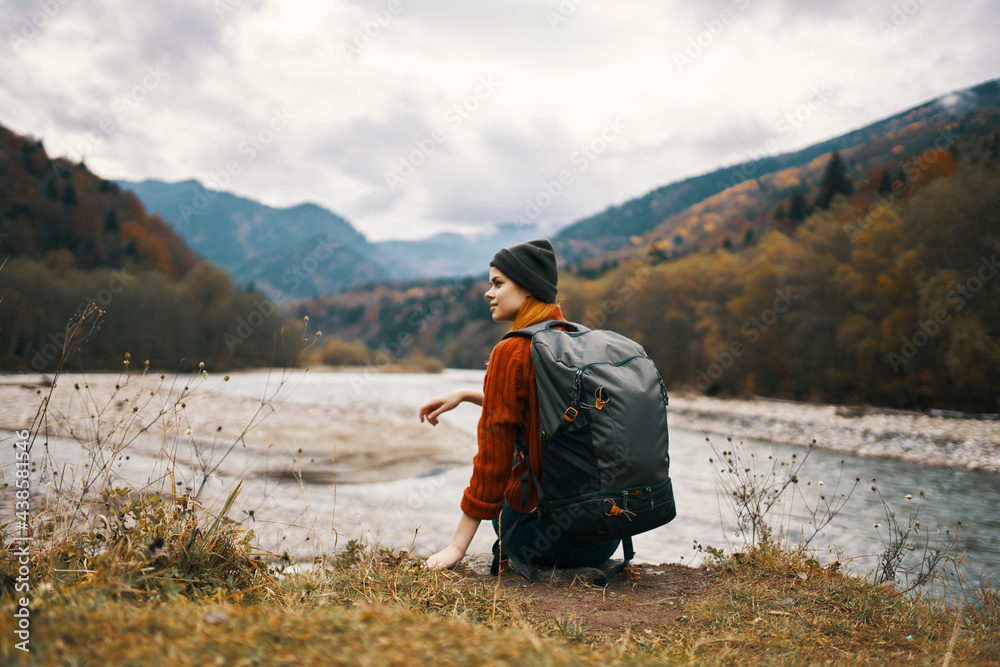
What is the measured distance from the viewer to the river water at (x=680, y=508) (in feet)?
18.1

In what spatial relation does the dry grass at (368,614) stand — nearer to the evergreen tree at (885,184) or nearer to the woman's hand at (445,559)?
the woman's hand at (445,559)

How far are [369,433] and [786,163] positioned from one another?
112 meters

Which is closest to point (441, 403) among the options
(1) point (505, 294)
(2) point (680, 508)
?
(1) point (505, 294)

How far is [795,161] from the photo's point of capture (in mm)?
101312

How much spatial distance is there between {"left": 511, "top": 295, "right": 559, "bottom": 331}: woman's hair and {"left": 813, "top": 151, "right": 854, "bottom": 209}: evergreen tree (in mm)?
50543

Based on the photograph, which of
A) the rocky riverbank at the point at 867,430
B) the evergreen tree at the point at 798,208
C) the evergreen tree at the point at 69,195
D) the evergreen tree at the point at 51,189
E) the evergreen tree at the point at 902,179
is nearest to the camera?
the rocky riverbank at the point at 867,430

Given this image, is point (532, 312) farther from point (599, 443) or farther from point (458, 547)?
point (458, 547)

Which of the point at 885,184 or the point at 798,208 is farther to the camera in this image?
the point at 798,208

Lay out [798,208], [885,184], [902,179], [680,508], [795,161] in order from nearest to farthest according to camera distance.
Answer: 1. [680,508]
2. [902,179]
3. [885,184]
4. [798,208]
5. [795,161]

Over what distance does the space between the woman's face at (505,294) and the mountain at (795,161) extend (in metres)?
42.3

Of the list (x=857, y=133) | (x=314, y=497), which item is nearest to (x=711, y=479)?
(x=314, y=497)

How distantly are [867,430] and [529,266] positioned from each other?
24.4 metres

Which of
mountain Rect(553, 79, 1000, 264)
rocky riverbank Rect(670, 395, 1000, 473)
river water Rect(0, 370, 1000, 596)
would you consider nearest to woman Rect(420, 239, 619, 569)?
river water Rect(0, 370, 1000, 596)

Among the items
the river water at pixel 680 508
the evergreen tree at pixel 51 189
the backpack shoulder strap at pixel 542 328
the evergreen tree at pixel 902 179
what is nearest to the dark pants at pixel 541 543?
the river water at pixel 680 508
